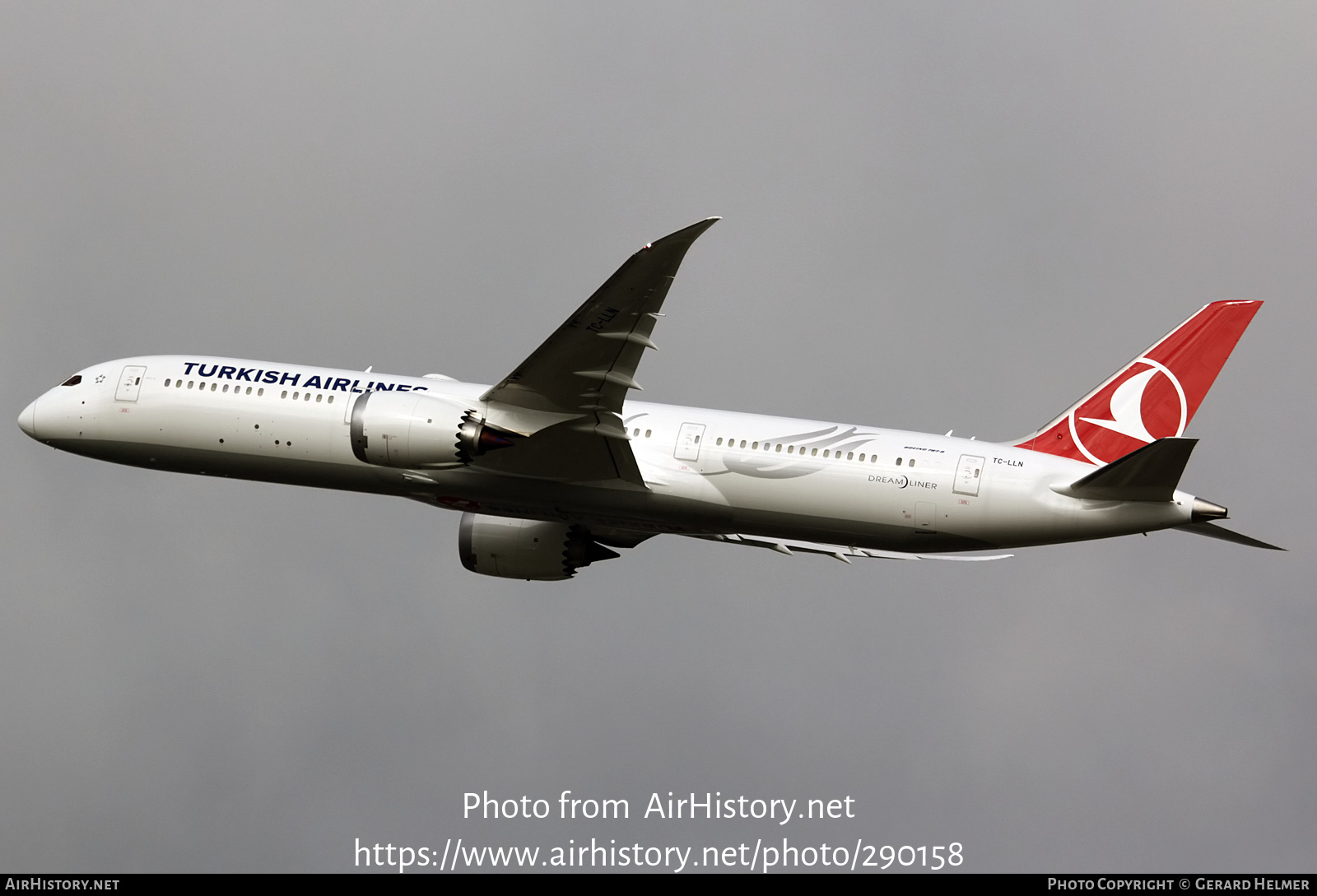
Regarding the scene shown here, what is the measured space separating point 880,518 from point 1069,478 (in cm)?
438

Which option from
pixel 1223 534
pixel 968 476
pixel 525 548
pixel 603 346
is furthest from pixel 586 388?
pixel 1223 534

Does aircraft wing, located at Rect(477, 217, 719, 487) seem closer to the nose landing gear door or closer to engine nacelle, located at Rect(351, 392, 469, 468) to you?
engine nacelle, located at Rect(351, 392, 469, 468)

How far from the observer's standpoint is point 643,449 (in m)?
39.4

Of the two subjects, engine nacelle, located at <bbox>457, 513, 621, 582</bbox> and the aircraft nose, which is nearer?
the aircraft nose

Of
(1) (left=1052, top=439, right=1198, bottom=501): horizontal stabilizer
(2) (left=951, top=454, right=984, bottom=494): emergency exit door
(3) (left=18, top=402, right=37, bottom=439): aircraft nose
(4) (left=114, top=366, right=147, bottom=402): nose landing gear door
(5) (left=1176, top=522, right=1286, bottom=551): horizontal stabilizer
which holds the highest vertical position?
(4) (left=114, top=366, right=147, bottom=402): nose landing gear door

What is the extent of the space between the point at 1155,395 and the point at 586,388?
13953 mm

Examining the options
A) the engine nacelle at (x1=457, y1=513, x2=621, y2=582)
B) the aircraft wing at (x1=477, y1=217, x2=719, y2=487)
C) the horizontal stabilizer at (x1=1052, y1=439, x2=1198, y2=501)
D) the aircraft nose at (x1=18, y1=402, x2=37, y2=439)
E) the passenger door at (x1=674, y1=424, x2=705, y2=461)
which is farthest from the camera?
the engine nacelle at (x1=457, y1=513, x2=621, y2=582)

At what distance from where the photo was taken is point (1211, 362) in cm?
3903

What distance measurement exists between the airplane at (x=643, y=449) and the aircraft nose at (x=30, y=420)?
728mm

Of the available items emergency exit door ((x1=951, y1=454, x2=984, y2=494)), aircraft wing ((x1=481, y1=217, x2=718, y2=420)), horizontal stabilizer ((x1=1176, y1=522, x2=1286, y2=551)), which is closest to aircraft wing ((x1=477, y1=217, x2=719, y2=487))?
aircraft wing ((x1=481, y1=217, x2=718, y2=420))

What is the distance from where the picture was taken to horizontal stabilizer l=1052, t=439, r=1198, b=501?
1336 inches

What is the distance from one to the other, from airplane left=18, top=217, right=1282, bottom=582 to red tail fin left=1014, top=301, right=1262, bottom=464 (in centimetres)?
4
